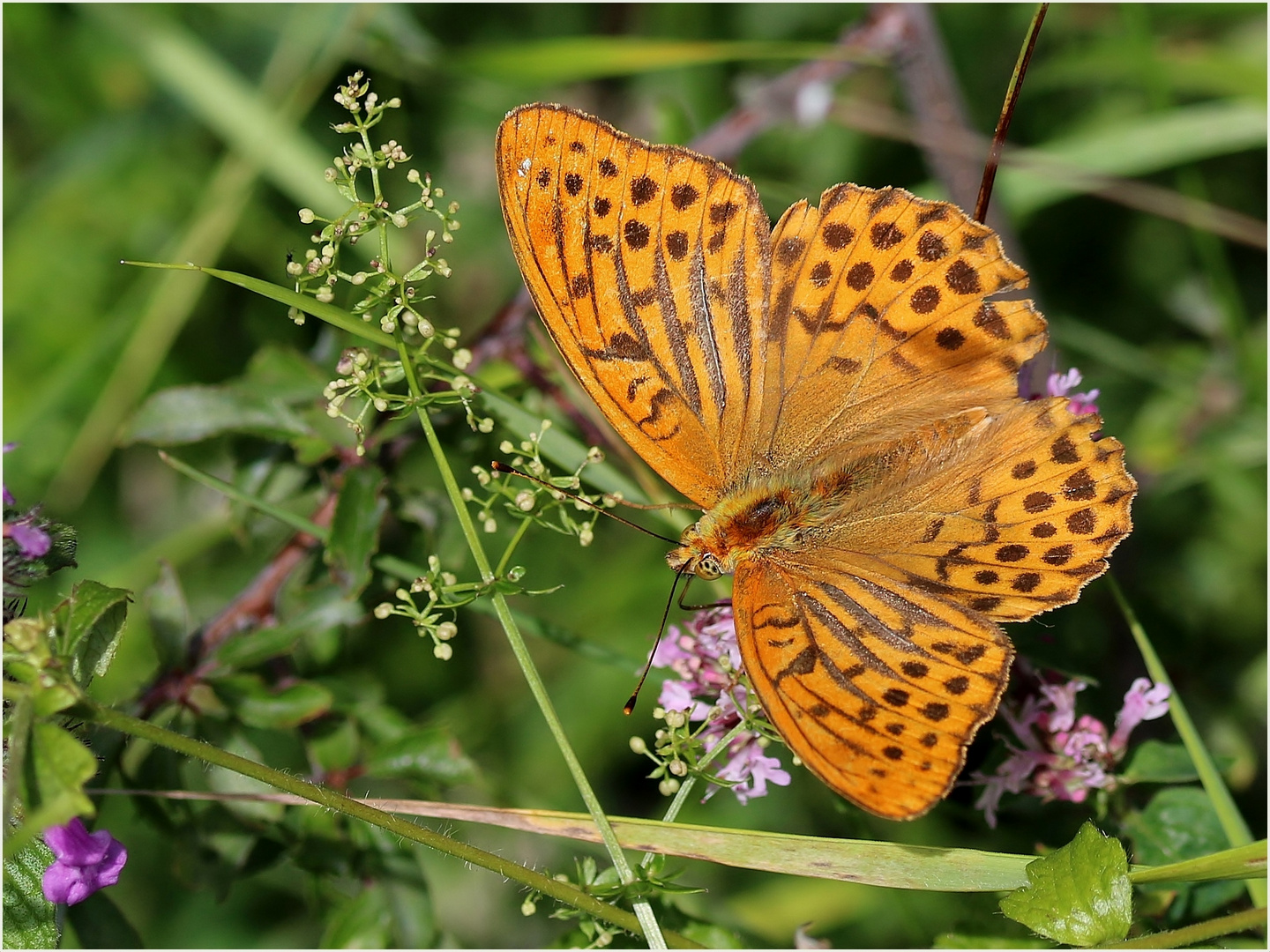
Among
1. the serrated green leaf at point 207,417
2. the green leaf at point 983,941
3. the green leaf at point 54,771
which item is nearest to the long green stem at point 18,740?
the green leaf at point 54,771

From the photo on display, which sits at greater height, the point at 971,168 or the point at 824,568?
the point at 971,168

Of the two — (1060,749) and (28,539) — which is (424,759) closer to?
(28,539)

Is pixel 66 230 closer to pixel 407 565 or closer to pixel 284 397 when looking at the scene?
pixel 284 397

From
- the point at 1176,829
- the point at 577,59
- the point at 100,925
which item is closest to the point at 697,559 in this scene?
the point at 1176,829

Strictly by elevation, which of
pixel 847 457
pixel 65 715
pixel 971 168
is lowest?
pixel 65 715

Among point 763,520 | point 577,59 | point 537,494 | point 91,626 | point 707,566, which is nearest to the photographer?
point 91,626

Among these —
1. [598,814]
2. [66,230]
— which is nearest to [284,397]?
[598,814]

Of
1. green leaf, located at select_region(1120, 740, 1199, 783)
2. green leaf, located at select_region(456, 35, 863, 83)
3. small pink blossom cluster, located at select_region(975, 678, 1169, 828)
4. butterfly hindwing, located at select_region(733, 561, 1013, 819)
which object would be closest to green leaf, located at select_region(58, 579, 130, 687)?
butterfly hindwing, located at select_region(733, 561, 1013, 819)

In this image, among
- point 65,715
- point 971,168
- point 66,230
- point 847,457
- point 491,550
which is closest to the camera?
point 65,715
